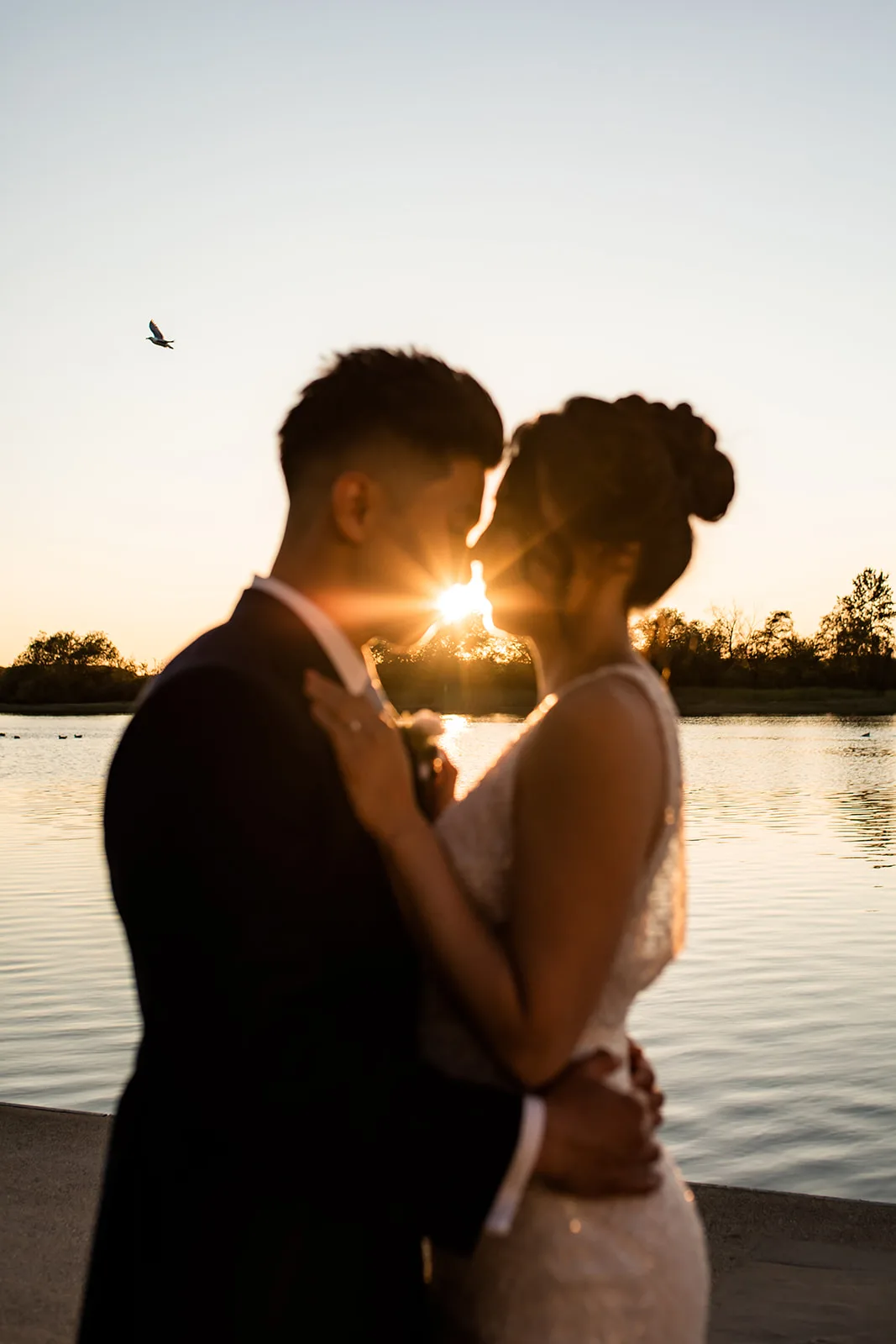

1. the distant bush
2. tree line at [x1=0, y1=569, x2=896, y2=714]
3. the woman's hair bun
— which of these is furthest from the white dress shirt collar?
the distant bush

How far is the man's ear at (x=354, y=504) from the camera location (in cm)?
193

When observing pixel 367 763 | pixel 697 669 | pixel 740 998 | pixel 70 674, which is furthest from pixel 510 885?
pixel 70 674

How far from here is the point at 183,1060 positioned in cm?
158

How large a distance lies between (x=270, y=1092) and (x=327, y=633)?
60 cm

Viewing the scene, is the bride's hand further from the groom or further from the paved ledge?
the paved ledge

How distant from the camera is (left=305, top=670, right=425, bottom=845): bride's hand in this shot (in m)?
1.73

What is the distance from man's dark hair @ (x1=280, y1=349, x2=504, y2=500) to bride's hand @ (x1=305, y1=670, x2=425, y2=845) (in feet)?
1.21

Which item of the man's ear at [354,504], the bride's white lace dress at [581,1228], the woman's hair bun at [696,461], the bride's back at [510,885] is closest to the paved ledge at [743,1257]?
the bride's white lace dress at [581,1228]

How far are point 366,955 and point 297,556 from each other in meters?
0.57

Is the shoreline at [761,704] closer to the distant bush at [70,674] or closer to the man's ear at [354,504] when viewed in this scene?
the distant bush at [70,674]

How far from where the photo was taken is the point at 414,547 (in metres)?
1.97

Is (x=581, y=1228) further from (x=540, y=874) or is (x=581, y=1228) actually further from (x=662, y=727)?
(x=662, y=727)

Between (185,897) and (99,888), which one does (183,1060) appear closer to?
(185,897)

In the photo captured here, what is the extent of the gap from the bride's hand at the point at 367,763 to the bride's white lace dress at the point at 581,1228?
163mm
